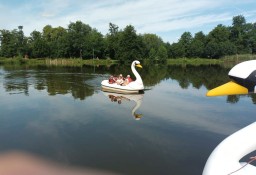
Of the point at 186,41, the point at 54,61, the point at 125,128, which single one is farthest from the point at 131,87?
the point at 186,41

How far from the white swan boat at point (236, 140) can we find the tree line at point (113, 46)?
72.9 metres

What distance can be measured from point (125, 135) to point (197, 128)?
341cm

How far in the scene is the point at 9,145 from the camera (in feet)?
35.0

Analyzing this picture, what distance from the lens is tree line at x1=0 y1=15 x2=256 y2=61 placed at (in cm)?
7962

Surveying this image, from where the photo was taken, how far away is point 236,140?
384 centimetres

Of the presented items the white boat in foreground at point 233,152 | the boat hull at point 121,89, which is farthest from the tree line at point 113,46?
the white boat in foreground at point 233,152

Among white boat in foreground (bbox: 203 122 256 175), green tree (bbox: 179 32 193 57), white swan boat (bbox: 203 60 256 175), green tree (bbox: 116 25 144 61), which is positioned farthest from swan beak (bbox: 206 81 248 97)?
green tree (bbox: 179 32 193 57)

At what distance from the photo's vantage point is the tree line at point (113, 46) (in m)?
79.6

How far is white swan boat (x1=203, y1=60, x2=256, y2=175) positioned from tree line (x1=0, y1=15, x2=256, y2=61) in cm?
7290

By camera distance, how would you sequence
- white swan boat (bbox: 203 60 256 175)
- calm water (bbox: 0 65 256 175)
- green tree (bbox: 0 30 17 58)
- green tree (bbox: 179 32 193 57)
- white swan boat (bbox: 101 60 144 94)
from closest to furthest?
white swan boat (bbox: 203 60 256 175)
calm water (bbox: 0 65 256 175)
white swan boat (bbox: 101 60 144 94)
green tree (bbox: 179 32 193 57)
green tree (bbox: 0 30 17 58)

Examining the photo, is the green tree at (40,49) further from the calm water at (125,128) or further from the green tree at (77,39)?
the calm water at (125,128)

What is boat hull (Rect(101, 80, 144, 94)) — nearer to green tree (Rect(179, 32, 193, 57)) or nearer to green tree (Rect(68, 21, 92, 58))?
green tree (Rect(68, 21, 92, 58))

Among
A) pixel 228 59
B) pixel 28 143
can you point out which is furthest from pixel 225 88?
pixel 228 59

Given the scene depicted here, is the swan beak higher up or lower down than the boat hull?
higher up
